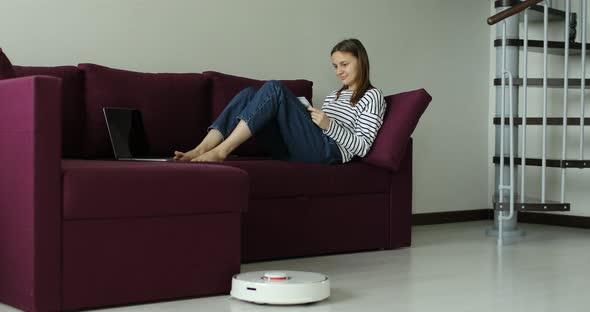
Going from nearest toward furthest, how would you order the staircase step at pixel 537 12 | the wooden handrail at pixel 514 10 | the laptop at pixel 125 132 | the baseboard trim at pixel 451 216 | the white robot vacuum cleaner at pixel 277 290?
the white robot vacuum cleaner at pixel 277 290, the laptop at pixel 125 132, the wooden handrail at pixel 514 10, the staircase step at pixel 537 12, the baseboard trim at pixel 451 216

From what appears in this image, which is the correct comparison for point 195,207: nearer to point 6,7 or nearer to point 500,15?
point 6,7

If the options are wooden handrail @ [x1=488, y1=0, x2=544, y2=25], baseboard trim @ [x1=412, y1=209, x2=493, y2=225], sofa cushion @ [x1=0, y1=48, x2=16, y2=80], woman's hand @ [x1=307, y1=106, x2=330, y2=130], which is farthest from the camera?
baseboard trim @ [x1=412, y1=209, x2=493, y2=225]

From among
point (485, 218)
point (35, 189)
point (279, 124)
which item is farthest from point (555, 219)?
point (35, 189)

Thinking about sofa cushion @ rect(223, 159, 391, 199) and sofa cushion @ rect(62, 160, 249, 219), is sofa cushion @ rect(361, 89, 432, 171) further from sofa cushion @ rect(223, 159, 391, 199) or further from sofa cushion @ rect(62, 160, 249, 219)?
sofa cushion @ rect(62, 160, 249, 219)

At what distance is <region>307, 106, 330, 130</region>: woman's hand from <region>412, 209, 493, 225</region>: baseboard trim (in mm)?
1686

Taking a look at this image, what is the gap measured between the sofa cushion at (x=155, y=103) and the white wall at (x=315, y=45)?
26cm

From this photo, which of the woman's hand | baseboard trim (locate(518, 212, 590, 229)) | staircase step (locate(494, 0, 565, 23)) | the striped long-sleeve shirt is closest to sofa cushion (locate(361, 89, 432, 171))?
the striped long-sleeve shirt

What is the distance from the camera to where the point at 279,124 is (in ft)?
12.2

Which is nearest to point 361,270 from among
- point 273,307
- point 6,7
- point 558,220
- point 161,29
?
point 273,307

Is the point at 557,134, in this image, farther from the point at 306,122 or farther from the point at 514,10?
the point at 306,122

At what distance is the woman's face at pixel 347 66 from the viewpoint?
4.11 m

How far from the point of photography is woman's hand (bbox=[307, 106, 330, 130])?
376 cm

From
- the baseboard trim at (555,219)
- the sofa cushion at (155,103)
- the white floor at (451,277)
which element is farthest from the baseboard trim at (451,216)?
the sofa cushion at (155,103)

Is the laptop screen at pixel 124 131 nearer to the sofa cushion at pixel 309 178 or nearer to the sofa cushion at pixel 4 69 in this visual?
the sofa cushion at pixel 309 178
